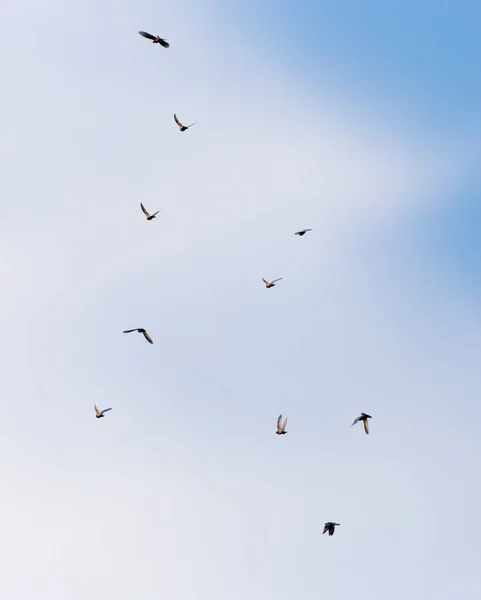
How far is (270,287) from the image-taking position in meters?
167

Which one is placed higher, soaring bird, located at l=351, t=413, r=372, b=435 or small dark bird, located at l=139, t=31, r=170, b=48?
small dark bird, located at l=139, t=31, r=170, b=48

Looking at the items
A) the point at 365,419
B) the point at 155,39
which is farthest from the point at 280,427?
the point at 155,39

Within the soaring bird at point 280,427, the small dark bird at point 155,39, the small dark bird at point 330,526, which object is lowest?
the small dark bird at point 330,526

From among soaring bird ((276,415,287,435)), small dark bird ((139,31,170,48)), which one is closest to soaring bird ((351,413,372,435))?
soaring bird ((276,415,287,435))

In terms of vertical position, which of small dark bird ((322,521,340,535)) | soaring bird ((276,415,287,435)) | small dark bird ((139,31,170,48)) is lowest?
small dark bird ((322,521,340,535))

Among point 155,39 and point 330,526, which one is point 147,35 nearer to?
point 155,39

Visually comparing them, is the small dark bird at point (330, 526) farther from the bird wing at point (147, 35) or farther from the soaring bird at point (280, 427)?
the bird wing at point (147, 35)

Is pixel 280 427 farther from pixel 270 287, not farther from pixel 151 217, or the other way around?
pixel 151 217

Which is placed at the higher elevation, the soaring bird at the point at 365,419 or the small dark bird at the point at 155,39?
the small dark bird at the point at 155,39

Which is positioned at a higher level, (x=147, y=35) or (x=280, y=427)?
(x=147, y=35)

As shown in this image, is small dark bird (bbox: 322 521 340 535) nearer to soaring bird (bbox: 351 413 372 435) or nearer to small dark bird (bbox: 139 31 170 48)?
soaring bird (bbox: 351 413 372 435)

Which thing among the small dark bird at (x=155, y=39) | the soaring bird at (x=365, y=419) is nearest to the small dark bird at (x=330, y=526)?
the soaring bird at (x=365, y=419)

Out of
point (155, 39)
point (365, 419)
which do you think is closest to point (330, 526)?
point (365, 419)

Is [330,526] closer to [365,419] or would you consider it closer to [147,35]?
[365,419]
